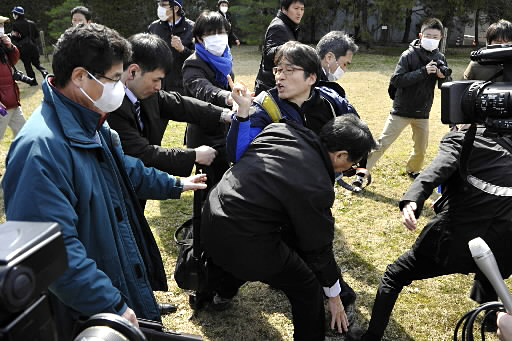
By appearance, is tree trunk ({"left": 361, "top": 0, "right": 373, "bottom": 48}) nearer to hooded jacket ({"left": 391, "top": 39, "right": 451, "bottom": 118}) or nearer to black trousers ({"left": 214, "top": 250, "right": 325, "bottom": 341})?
hooded jacket ({"left": 391, "top": 39, "right": 451, "bottom": 118})

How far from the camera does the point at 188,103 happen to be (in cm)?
304

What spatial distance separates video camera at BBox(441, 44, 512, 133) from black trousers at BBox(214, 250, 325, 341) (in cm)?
96

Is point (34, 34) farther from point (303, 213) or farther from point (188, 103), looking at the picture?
point (303, 213)

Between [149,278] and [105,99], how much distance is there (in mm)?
838

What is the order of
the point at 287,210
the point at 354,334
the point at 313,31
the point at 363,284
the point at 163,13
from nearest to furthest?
the point at 287,210 → the point at 354,334 → the point at 363,284 → the point at 163,13 → the point at 313,31

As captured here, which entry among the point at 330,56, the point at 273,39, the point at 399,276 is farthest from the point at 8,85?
the point at 399,276

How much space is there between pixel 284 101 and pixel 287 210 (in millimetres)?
845

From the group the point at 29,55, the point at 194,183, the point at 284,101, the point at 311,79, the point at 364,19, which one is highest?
the point at 311,79

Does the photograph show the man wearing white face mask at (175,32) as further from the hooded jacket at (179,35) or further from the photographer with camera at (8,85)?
the photographer with camera at (8,85)

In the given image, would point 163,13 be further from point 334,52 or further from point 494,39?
point 494,39

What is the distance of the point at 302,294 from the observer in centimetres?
232

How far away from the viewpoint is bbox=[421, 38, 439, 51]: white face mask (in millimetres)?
5109

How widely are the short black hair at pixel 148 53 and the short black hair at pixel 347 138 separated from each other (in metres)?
1.05

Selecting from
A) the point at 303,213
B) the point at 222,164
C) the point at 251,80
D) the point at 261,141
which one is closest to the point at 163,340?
the point at 303,213
